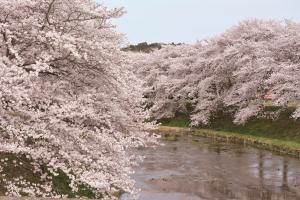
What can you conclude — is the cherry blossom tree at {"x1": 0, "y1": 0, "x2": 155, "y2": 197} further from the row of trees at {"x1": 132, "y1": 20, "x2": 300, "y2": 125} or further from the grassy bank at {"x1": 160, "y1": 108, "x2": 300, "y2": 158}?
the grassy bank at {"x1": 160, "y1": 108, "x2": 300, "y2": 158}

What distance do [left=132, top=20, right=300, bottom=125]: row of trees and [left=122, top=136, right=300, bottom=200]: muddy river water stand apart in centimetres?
470

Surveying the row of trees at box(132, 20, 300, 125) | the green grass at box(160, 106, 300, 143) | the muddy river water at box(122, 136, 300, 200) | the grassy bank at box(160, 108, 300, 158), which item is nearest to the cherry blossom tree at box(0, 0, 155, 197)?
the muddy river water at box(122, 136, 300, 200)

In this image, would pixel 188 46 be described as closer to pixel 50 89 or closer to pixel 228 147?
pixel 228 147

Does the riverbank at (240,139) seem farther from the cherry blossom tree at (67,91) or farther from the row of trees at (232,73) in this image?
the cherry blossom tree at (67,91)

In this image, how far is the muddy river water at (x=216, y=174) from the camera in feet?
80.3

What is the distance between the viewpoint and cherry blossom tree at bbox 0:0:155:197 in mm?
12359

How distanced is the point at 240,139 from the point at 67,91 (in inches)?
1153

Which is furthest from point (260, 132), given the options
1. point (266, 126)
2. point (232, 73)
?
point (232, 73)

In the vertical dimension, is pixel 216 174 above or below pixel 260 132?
below

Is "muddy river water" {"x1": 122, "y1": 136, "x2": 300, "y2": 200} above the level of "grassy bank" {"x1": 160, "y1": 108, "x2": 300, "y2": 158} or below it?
below

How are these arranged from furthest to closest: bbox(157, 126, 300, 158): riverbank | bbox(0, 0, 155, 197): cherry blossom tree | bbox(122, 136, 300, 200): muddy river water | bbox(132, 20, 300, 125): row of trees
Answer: bbox(132, 20, 300, 125): row of trees
bbox(157, 126, 300, 158): riverbank
bbox(122, 136, 300, 200): muddy river water
bbox(0, 0, 155, 197): cherry blossom tree

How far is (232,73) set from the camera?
51594mm

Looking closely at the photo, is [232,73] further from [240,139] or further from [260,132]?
[240,139]

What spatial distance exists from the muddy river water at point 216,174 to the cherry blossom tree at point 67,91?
30.6ft
